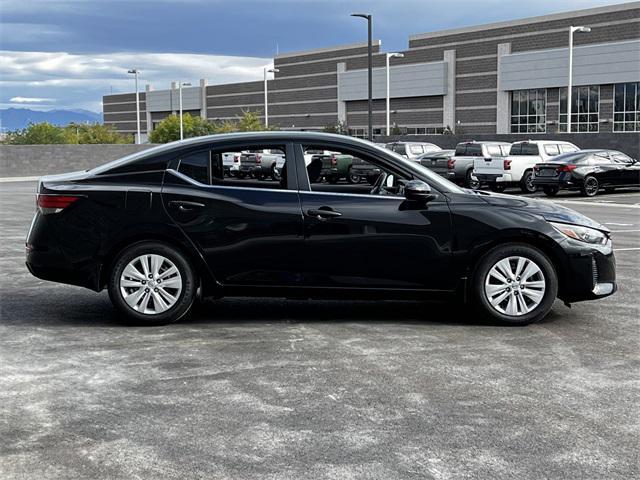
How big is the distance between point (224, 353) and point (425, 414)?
77.1 inches

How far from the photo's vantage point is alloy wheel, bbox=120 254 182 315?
714cm

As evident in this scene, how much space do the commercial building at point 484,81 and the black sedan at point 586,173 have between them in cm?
4155

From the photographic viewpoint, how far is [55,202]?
7.30m

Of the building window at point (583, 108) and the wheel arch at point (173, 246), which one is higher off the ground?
the building window at point (583, 108)

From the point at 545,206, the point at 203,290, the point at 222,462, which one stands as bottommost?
the point at 222,462

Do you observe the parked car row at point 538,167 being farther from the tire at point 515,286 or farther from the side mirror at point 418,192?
the side mirror at point 418,192

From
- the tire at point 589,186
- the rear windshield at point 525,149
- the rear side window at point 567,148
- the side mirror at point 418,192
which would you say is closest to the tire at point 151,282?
the side mirror at point 418,192

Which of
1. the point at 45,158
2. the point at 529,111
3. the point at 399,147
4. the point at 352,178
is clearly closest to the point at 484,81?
the point at 529,111

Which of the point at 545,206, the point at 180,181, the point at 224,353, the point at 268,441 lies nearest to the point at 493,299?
the point at 545,206

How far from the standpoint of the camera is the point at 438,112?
8481cm

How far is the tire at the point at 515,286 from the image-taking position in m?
7.18

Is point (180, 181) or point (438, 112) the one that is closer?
point (180, 181)

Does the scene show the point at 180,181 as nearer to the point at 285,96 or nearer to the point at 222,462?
the point at 222,462

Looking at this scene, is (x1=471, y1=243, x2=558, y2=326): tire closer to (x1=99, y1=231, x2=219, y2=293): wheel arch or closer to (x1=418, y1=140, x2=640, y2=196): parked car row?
(x1=99, y1=231, x2=219, y2=293): wheel arch
